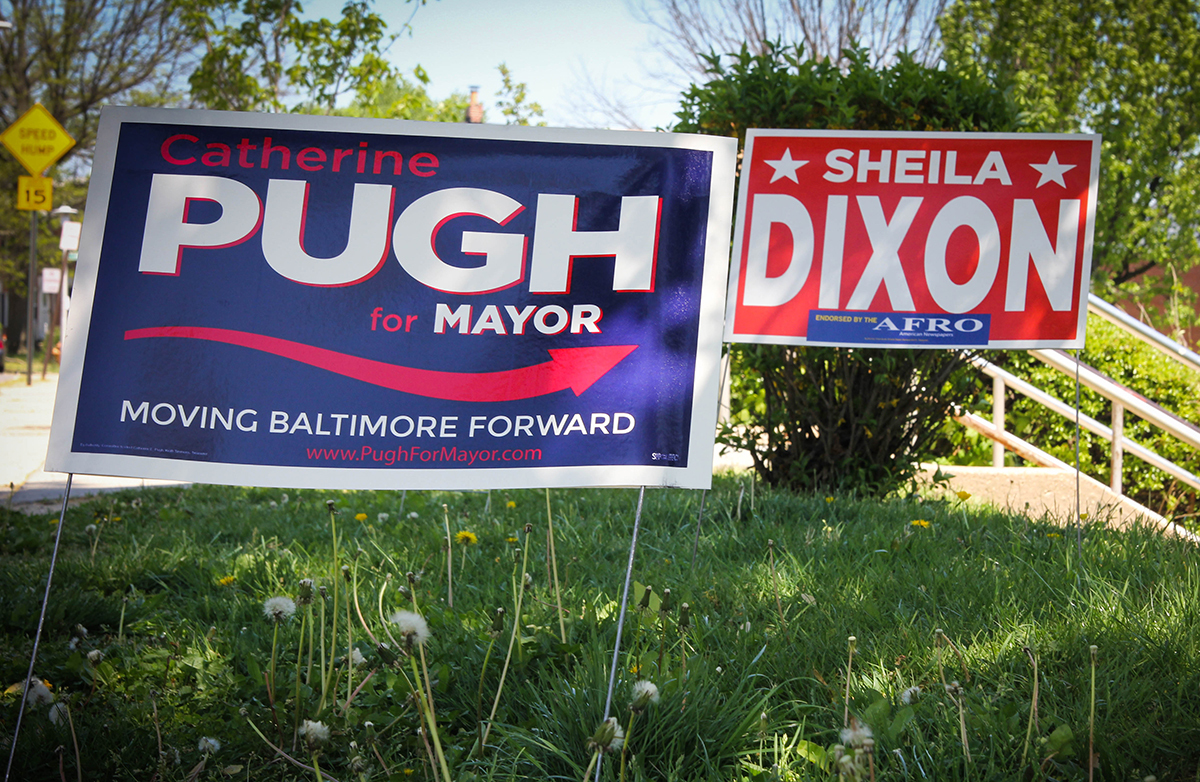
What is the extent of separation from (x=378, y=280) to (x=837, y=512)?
9.34 feet

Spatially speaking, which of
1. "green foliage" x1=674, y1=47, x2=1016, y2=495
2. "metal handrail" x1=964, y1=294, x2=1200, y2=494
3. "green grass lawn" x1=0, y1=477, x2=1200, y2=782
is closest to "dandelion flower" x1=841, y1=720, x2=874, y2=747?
"green grass lawn" x1=0, y1=477, x2=1200, y2=782

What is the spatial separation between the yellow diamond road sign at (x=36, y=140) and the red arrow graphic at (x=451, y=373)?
924 centimetres

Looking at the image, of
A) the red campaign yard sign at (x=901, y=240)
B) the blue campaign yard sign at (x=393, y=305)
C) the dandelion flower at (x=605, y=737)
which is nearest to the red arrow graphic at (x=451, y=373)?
the blue campaign yard sign at (x=393, y=305)

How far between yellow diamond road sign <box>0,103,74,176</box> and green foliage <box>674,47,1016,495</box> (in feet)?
26.9

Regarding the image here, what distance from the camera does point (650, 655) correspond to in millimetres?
2326

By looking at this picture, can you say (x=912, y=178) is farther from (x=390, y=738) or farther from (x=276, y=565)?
(x=276, y=565)

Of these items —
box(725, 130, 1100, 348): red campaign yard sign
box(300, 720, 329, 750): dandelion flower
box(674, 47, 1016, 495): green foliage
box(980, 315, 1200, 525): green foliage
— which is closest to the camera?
box(300, 720, 329, 750): dandelion flower

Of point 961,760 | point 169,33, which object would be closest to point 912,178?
point 961,760

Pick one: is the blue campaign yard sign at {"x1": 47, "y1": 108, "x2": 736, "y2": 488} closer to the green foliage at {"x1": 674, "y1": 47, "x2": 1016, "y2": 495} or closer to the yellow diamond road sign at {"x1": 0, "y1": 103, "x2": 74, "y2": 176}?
the green foliage at {"x1": 674, "y1": 47, "x2": 1016, "y2": 495}

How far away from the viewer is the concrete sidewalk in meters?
5.99

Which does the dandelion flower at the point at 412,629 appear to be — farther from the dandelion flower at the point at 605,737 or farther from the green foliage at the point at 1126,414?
the green foliage at the point at 1126,414

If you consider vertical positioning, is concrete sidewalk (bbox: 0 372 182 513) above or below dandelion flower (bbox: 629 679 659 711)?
below

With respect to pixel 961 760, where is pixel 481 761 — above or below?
below

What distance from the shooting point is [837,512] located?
427 cm
